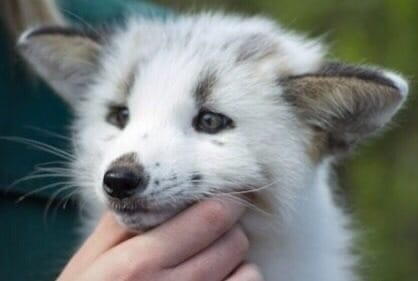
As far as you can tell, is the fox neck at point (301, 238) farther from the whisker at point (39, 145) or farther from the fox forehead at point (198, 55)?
the whisker at point (39, 145)

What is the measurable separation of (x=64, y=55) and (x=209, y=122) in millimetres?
472

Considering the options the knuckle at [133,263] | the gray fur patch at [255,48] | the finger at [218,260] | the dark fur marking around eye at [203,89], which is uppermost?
the gray fur patch at [255,48]

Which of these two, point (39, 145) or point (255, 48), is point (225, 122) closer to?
point (255, 48)

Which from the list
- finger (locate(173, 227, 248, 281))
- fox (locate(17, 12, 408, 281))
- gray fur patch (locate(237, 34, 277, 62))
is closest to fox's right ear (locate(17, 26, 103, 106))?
fox (locate(17, 12, 408, 281))

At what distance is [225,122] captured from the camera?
248 centimetres

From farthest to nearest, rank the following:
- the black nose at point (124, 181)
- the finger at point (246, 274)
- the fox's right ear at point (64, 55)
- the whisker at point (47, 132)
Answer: the whisker at point (47, 132) → the fox's right ear at point (64, 55) → the finger at point (246, 274) → the black nose at point (124, 181)

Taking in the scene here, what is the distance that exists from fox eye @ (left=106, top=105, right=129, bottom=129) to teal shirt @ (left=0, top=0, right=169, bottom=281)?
429mm

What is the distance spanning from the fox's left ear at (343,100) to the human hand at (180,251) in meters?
0.29

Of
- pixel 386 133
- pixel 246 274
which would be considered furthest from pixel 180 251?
pixel 386 133

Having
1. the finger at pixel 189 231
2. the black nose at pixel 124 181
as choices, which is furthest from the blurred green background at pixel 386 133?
the black nose at pixel 124 181

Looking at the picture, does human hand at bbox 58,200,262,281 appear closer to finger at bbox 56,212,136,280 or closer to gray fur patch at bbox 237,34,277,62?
finger at bbox 56,212,136,280

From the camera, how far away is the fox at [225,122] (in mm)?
2383

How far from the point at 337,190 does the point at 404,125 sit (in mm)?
1596

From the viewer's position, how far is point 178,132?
2.42m
